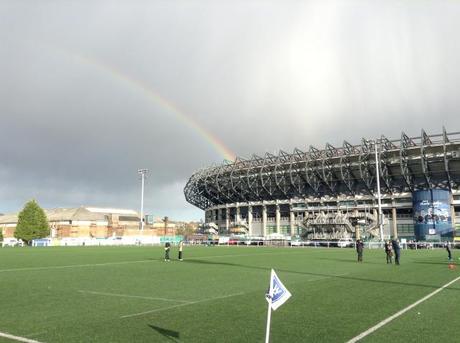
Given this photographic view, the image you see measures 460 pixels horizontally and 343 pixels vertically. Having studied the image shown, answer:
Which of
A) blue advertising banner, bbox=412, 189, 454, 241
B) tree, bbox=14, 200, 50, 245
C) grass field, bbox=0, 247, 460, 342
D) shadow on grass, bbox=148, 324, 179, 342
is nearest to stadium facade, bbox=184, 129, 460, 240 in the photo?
blue advertising banner, bbox=412, 189, 454, 241

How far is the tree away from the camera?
104312 mm

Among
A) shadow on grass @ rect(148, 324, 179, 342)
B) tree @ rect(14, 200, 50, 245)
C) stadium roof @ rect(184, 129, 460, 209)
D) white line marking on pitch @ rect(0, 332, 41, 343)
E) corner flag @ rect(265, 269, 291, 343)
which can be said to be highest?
stadium roof @ rect(184, 129, 460, 209)

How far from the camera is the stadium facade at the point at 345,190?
103500mm

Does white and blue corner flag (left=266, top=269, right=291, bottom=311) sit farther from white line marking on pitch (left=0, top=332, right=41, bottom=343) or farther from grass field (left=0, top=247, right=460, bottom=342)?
white line marking on pitch (left=0, top=332, right=41, bottom=343)

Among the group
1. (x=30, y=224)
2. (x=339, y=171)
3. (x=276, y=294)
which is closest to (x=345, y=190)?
(x=339, y=171)

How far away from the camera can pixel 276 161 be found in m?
132

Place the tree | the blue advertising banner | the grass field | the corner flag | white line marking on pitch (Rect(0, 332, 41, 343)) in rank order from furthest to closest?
the tree < the blue advertising banner < the grass field < white line marking on pitch (Rect(0, 332, 41, 343)) < the corner flag

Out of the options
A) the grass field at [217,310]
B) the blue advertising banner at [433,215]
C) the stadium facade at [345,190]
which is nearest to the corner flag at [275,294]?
the grass field at [217,310]

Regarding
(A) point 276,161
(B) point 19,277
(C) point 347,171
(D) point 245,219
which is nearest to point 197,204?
(D) point 245,219

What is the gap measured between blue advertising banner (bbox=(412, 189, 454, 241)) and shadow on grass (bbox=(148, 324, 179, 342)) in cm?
10313

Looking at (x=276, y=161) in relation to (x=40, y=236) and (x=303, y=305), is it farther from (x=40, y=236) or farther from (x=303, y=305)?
(x=303, y=305)

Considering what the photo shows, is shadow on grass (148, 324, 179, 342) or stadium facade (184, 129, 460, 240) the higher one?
stadium facade (184, 129, 460, 240)

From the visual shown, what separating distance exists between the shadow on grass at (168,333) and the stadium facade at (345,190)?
78.6 m

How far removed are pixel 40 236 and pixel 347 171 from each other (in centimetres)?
8160
